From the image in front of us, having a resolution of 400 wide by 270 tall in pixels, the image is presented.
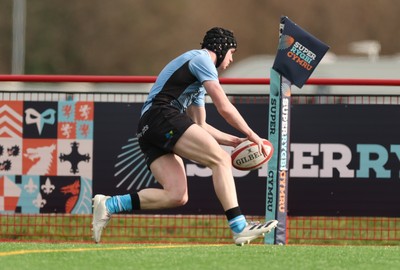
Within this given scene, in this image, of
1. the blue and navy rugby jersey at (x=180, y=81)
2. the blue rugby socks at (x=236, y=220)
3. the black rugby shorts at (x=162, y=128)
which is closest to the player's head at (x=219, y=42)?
the blue and navy rugby jersey at (x=180, y=81)

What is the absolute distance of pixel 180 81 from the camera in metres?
12.1

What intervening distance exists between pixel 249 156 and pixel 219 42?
99 cm

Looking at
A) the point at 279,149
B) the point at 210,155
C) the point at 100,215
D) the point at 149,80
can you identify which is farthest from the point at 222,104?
the point at 149,80

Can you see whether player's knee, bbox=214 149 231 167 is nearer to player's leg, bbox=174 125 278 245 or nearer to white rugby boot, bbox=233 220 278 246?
player's leg, bbox=174 125 278 245

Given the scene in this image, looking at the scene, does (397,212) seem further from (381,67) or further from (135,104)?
(381,67)

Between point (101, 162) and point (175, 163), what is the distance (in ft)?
9.49

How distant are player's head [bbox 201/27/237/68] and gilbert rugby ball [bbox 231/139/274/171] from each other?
0.74m

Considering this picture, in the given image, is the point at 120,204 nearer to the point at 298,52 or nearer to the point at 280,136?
the point at 280,136

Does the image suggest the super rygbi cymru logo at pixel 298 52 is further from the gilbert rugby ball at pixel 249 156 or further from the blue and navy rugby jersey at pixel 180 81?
the blue and navy rugby jersey at pixel 180 81

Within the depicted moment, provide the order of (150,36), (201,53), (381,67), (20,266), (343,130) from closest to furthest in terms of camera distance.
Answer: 1. (20,266)
2. (201,53)
3. (343,130)
4. (381,67)
5. (150,36)

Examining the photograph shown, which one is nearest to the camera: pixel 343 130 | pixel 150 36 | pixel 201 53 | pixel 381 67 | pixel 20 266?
pixel 20 266

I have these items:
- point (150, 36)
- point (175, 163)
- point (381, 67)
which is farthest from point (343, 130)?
point (150, 36)

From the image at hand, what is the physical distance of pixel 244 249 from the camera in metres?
12.4

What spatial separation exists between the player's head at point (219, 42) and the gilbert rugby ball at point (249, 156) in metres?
0.74
